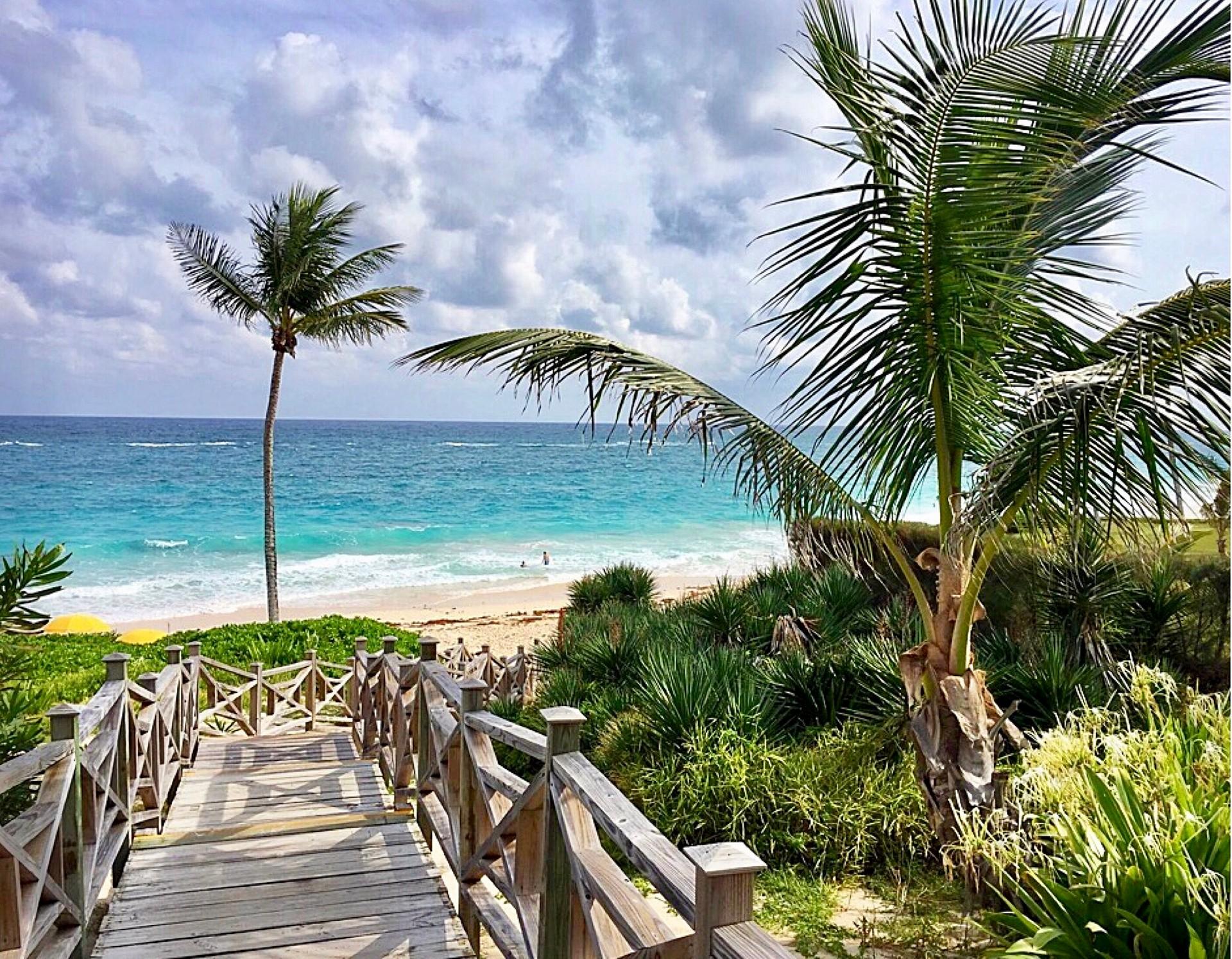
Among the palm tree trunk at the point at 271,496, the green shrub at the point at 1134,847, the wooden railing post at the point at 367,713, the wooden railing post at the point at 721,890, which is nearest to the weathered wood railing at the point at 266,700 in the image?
the wooden railing post at the point at 367,713

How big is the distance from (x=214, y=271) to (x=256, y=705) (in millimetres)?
9977

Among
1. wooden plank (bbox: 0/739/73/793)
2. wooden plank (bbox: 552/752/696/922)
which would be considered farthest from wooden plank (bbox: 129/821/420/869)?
wooden plank (bbox: 552/752/696/922)

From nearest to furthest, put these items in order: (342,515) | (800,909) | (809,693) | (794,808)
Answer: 1. (800,909)
2. (794,808)
3. (809,693)
4. (342,515)

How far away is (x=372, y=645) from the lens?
1239 cm

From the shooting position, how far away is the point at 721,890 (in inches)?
64.2

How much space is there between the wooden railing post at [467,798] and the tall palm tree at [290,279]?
518 inches

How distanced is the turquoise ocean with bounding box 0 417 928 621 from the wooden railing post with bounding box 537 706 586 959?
1981cm

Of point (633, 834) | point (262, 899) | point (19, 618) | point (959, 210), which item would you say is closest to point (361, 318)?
point (262, 899)

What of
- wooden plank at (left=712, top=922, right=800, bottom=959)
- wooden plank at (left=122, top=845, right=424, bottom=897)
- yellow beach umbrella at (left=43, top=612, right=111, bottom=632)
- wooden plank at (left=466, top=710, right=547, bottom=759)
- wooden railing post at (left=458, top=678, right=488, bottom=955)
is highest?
wooden plank at (left=712, top=922, right=800, bottom=959)

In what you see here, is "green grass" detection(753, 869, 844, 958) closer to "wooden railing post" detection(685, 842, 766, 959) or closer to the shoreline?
"wooden railing post" detection(685, 842, 766, 959)

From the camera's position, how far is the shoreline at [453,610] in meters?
19.6

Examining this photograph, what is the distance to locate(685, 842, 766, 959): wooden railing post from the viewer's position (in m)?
1.62

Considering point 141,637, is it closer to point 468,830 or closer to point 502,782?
point 468,830

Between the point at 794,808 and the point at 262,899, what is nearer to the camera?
the point at 262,899
